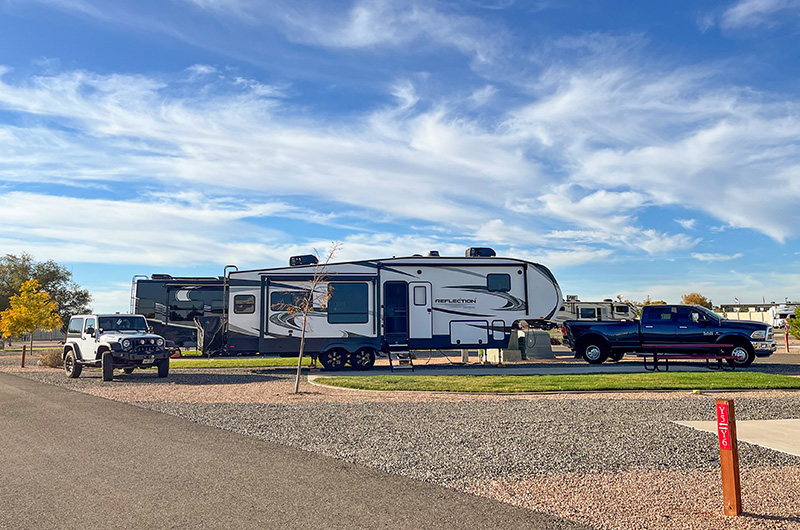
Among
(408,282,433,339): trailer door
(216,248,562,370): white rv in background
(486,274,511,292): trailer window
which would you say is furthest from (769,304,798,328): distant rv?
(408,282,433,339): trailer door

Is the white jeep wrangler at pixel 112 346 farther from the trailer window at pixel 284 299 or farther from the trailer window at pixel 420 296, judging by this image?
the trailer window at pixel 420 296

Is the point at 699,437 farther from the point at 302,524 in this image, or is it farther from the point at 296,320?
the point at 296,320

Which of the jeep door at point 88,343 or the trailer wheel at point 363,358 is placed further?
the trailer wheel at point 363,358

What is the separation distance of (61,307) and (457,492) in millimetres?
58811

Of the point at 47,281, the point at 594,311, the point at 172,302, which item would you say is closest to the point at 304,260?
the point at 172,302

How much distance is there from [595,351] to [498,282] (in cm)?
435

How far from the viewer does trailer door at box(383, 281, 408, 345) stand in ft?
65.9

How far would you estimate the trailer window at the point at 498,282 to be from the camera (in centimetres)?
2028

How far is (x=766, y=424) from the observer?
9570 mm

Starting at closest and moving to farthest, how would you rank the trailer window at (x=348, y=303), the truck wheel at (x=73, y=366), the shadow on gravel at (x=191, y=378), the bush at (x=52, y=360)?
the shadow on gravel at (x=191, y=378), the truck wheel at (x=73, y=366), the trailer window at (x=348, y=303), the bush at (x=52, y=360)

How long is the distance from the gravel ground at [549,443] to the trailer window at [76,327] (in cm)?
489

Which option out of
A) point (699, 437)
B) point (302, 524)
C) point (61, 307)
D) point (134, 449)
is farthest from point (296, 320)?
point (61, 307)

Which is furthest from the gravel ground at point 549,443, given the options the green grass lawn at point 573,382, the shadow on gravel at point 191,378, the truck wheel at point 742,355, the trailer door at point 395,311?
the truck wheel at point 742,355

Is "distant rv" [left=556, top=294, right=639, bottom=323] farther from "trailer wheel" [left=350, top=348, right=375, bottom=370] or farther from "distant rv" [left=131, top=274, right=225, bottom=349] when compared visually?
"distant rv" [left=131, top=274, right=225, bottom=349]
